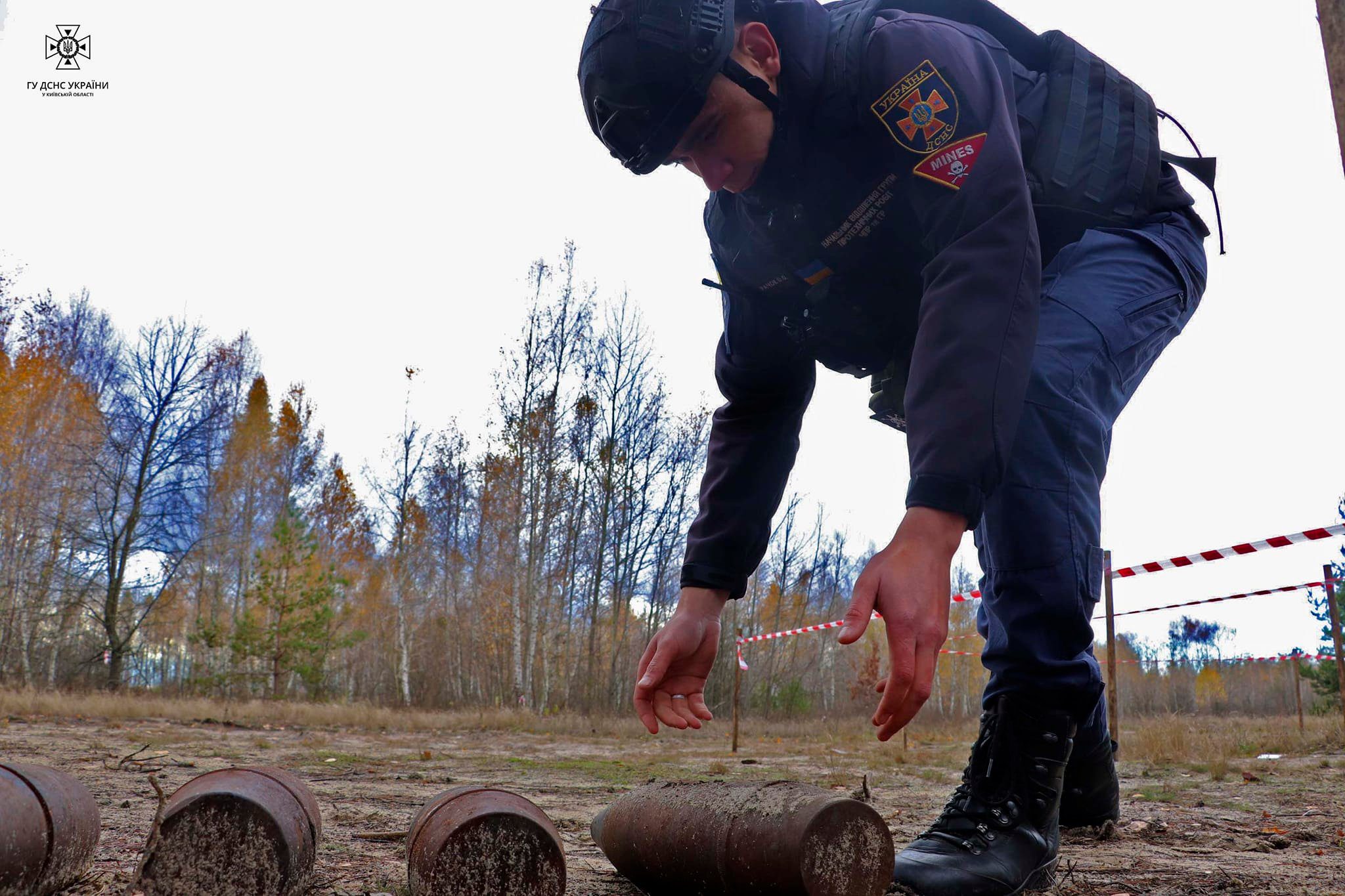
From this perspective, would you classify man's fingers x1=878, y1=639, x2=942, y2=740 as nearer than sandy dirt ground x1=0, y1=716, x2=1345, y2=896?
Yes

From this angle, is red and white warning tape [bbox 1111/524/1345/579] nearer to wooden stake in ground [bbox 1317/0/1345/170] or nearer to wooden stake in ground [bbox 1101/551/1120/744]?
wooden stake in ground [bbox 1101/551/1120/744]

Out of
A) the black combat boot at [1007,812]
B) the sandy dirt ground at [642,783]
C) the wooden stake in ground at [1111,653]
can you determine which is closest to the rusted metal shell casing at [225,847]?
the sandy dirt ground at [642,783]

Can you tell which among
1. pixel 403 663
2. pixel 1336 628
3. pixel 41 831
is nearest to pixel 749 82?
pixel 41 831

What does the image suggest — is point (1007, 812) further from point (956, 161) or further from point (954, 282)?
point (956, 161)

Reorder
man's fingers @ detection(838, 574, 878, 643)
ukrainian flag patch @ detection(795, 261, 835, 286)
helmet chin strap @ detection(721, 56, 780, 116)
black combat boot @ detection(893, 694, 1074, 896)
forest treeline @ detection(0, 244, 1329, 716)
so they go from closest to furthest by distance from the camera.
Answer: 1. man's fingers @ detection(838, 574, 878, 643)
2. black combat boot @ detection(893, 694, 1074, 896)
3. helmet chin strap @ detection(721, 56, 780, 116)
4. ukrainian flag patch @ detection(795, 261, 835, 286)
5. forest treeline @ detection(0, 244, 1329, 716)

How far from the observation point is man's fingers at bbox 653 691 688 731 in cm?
209

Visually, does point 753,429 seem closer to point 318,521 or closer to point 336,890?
point 336,890

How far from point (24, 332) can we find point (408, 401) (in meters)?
12.0

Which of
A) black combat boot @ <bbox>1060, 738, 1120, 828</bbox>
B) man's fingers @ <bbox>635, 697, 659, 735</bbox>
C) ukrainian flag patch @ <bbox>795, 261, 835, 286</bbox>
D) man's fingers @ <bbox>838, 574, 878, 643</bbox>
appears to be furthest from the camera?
black combat boot @ <bbox>1060, 738, 1120, 828</bbox>

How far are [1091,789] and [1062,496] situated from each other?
3.23 feet

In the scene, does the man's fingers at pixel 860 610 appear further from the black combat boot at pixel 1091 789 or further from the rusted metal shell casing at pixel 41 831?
the black combat boot at pixel 1091 789

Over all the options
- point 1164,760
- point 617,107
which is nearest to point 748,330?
point 617,107

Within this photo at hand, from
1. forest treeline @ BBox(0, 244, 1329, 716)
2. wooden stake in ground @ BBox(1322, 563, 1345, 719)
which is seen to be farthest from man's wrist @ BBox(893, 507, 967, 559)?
forest treeline @ BBox(0, 244, 1329, 716)

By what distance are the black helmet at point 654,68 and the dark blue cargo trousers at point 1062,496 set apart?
0.82 metres
